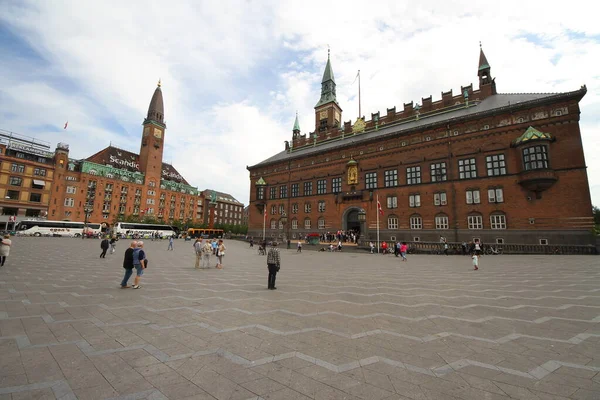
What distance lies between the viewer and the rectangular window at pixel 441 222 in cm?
3241

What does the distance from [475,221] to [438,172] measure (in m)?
7.37

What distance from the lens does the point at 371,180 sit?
1563 inches

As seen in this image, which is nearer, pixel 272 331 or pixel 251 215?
pixel 272 331

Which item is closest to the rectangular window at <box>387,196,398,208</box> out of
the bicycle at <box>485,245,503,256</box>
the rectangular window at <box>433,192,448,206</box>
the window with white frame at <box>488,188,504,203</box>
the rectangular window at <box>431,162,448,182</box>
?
the rectangular window at <box>433,192,448,206</box>

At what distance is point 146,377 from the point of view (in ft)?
11.7

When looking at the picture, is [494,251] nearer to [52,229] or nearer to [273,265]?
[273,265]

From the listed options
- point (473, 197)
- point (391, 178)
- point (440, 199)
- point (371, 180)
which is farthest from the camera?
point (371, 180)

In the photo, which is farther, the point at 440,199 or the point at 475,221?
the point at 440,199

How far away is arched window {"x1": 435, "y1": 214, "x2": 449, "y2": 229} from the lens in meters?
32.4

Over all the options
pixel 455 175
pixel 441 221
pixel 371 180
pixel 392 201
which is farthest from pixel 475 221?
pixel 371 180

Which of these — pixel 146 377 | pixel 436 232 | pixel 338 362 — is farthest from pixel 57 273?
pixel 436 232

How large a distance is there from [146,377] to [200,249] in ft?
40.7

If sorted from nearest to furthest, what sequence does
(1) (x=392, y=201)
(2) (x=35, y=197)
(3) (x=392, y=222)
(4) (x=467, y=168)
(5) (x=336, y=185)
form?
1. (4) (x=467, y=168)
2. (3) (x=392, y=222)
3. (1) (x=392, y=201)
4. (5) (x=336, y=185)
5. (2) (x=35, y=197)

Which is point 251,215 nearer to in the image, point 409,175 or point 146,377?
point 409,175
